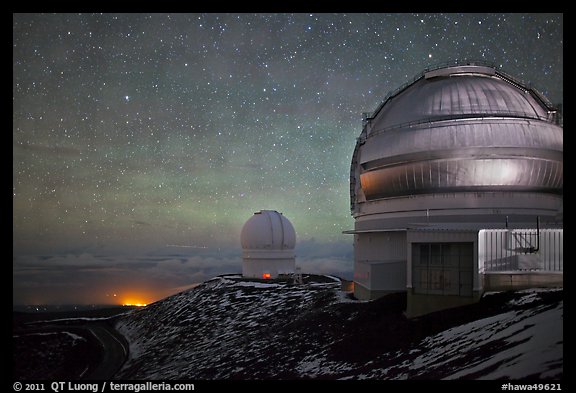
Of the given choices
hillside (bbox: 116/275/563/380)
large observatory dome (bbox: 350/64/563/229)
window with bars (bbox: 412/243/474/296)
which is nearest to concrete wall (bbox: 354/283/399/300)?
hillside (bbox: 116/275/563/380)

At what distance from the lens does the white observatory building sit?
1852 inches

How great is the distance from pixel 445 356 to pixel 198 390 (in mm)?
7466

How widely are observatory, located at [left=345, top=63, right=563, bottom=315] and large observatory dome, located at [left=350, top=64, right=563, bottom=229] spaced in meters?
0.05

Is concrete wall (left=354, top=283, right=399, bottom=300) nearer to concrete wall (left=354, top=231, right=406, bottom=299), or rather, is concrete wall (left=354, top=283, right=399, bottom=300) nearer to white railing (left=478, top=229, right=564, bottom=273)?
concrete wall (left=354, top=231, right=406, bottom=299)

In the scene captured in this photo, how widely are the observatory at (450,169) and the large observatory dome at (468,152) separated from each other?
5cm

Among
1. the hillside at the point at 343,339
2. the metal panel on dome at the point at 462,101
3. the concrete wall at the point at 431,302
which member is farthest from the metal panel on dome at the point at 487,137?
the concrete wall at the point at 431,302

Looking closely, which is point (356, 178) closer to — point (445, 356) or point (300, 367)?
point (300, 367)

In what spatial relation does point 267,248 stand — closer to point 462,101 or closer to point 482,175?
point 462,101

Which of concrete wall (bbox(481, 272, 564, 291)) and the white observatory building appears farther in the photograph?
the white observatory building

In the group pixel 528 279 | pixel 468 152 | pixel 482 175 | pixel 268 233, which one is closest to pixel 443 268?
pixel 528 279

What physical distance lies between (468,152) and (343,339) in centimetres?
1244

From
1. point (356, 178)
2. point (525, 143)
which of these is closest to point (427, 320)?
point (525, 143)

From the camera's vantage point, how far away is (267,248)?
154ft

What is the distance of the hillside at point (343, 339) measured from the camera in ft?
45.3
